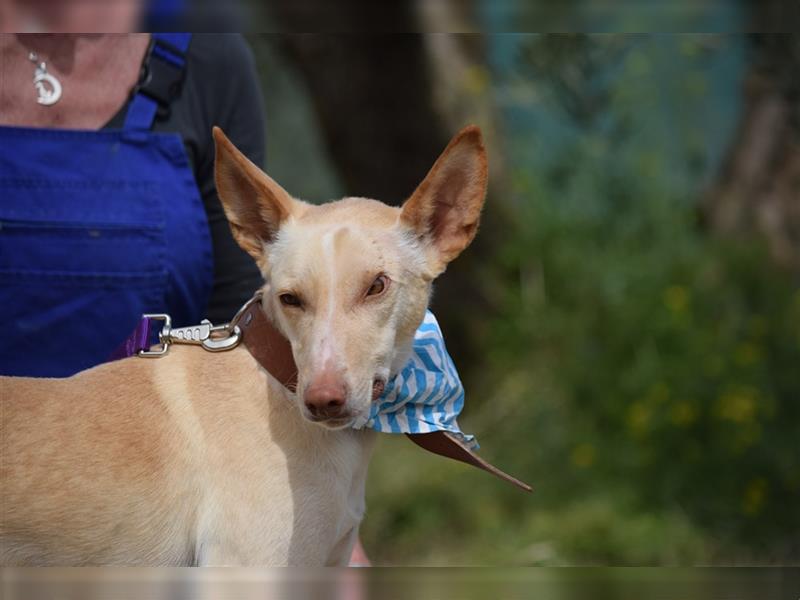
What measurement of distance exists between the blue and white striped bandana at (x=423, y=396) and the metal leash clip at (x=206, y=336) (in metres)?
0.27

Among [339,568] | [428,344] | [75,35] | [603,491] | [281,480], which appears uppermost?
[75,35]

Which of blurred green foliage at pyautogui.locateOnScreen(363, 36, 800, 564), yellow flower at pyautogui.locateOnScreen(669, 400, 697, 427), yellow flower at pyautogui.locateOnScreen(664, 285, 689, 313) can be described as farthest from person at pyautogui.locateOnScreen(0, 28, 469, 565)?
yellow flower at pyautogui.locateOnScreen(664, 285, 689, 313)

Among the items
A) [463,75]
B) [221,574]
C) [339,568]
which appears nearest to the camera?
[221,574]

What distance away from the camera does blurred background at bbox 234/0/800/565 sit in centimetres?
453

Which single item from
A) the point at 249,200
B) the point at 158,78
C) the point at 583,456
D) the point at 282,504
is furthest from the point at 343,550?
the point at 583,456

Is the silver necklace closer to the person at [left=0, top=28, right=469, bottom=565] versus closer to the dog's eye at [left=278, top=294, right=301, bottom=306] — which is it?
the person at [left=0, top=28, right=469, bottom=565]

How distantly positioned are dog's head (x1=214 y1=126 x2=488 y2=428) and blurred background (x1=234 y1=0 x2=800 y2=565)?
8.16ft

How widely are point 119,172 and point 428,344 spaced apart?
659mm

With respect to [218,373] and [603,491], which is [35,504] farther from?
[603,491]

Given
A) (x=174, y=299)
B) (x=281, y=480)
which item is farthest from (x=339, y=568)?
(x=174, y=299)

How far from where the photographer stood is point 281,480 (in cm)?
162

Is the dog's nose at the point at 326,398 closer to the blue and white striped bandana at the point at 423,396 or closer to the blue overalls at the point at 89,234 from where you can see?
the blue and white striped bandana at the point at 423,396

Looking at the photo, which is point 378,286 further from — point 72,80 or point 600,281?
point 600,281

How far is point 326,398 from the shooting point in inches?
57.4
